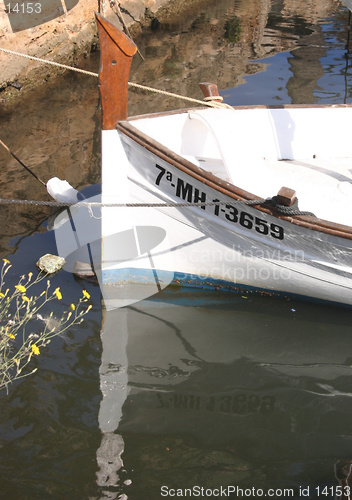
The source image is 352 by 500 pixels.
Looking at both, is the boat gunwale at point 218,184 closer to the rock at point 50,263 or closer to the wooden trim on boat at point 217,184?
the wooden trim on boat at point 217,184

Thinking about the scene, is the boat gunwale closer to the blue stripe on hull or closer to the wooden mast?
the wooden mast

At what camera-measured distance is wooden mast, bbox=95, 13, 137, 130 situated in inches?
208

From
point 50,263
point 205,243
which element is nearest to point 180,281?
point 205,243

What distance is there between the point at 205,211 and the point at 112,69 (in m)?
1.58

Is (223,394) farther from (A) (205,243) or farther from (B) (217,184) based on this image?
(B) (217,184)

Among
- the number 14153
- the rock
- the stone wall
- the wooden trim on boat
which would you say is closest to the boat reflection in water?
the rock

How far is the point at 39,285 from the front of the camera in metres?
6.11

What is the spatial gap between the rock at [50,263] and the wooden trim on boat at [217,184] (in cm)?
162

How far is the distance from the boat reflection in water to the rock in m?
0.88

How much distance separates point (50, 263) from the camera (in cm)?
627

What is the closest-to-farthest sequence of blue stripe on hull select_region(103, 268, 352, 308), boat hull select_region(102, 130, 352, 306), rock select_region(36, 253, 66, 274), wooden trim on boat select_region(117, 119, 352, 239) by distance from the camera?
1. wooden trim on boat select_region(117, 119, 352, 239)
2. boat hull select_region(102, 130, 352, 306)
3. blue stripe on hull select_region(103, 268, 352, 308)
4. rock select_region(36, 253, 66, 274)

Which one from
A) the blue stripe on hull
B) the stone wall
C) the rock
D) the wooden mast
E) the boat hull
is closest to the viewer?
the wooden mast

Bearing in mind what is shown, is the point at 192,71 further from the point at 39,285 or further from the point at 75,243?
the point at 39,285

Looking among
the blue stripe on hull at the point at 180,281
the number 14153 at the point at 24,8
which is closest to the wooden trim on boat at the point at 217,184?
the blue stripe on hull at the point at 180,281
